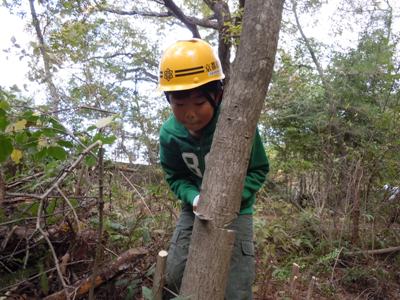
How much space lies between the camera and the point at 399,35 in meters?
7.63

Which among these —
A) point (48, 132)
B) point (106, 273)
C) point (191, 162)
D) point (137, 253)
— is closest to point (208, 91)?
point (191, 162)

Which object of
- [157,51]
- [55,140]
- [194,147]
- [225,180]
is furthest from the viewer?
[157,51]

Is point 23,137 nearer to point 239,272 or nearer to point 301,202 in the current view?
point 239,272

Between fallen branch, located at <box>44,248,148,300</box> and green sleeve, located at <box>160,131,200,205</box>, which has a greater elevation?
green sleeve, located at <box>160,131,200,205</box>

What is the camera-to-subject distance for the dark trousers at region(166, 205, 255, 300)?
2.14 meters

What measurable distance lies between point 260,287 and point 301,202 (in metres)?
2.68

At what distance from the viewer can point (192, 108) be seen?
2.03 m

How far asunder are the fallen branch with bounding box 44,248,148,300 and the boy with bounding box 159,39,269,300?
0.83 ft

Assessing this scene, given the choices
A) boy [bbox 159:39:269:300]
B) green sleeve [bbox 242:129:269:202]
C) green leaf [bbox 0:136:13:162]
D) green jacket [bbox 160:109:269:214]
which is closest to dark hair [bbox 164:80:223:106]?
boy [bbox 159:39:269:300]

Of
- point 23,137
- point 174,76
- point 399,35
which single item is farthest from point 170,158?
point 399,35

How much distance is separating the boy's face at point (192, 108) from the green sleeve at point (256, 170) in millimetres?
359

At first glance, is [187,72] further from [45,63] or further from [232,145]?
[45,63]

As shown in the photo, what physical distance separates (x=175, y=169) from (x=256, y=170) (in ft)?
1.74

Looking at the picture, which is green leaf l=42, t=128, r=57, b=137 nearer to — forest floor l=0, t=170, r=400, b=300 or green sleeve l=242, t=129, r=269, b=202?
forest floor l=0, t=170, r=400, b=300
